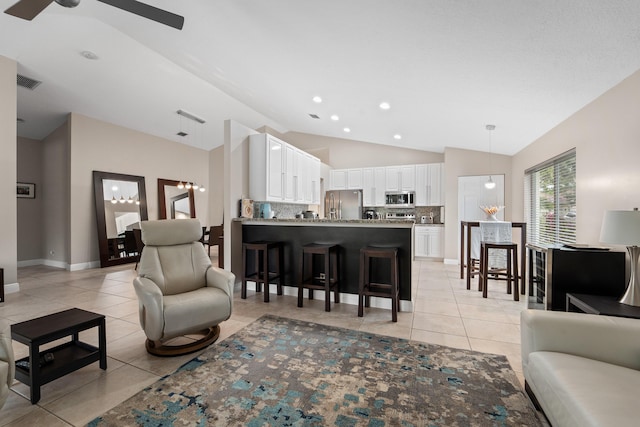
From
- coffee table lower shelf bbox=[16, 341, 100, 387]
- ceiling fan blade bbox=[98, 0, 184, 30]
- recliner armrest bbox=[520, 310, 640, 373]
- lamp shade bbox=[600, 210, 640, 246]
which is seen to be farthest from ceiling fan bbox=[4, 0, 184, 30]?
lamp shade bbox=[600, 210, 640, 246]

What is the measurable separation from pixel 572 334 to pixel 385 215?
5.87 m

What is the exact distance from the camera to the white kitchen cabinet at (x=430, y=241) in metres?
6.54

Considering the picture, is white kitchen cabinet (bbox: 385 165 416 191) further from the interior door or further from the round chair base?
the round chair base

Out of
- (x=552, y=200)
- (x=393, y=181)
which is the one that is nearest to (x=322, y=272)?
(x=552, y=200)

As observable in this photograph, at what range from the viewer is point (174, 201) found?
7.52 meters

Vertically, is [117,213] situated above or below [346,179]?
below

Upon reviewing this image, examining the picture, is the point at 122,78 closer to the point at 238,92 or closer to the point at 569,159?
the point at 238,92

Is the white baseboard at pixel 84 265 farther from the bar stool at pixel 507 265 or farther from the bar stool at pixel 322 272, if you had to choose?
the bar stool at pixel 507 265

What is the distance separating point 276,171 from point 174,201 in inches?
167

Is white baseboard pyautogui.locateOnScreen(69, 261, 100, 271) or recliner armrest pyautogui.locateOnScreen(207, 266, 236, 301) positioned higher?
recliner armrest pyautogui.locateOnScreen(207, 266, 236, 301)

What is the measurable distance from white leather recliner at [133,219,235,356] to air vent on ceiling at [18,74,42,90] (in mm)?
4135

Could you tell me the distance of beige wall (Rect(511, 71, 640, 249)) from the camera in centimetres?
230

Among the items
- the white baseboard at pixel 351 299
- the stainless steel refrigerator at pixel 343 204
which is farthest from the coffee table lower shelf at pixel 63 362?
the stainless steel refrigerator at pixel 343 204

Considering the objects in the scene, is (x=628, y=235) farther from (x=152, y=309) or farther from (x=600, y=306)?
(x=152, y=309)
